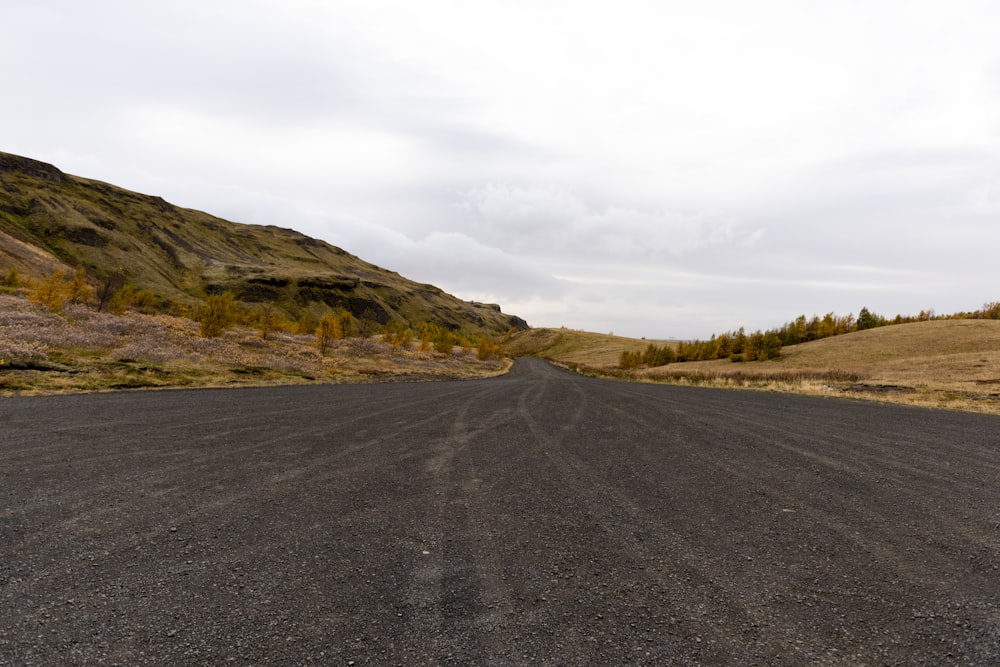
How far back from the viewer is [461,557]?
4320 mm

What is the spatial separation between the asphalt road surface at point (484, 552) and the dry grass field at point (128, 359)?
9.18 m

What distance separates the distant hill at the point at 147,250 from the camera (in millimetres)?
98125

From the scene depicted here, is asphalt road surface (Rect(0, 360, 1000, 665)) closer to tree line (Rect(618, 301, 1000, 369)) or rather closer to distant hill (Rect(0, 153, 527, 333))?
tree line (Rect(618, 301, 1000, 369))

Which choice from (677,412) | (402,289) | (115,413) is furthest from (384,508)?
(402,289)

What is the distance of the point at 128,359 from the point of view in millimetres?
21672

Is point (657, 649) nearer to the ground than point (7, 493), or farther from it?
farther from it

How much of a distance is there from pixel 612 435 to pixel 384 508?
22.7 ft

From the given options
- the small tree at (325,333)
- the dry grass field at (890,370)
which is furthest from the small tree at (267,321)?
the dry grass field at (890,370)

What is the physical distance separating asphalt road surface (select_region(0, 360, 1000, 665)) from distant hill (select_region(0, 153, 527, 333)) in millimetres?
99116

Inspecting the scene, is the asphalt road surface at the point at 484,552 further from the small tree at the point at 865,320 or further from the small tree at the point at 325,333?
the small tree at the point at 865,320

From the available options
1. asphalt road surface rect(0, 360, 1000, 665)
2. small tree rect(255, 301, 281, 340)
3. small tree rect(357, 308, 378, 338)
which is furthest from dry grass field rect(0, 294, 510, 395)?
small tree rect(357, 308, 378, 338)

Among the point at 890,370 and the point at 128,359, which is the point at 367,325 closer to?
the point at 128,359

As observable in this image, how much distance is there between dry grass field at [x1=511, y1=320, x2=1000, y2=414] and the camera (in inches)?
998

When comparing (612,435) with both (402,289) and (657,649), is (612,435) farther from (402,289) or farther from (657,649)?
(402,289)
